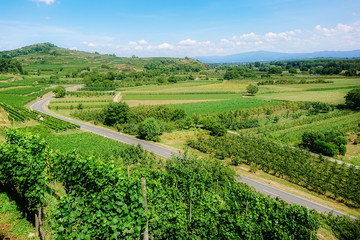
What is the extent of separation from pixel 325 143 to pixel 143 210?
1447 inches

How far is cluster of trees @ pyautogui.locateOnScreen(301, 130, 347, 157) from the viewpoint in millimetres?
34478

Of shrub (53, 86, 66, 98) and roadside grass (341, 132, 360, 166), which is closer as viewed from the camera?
roadside grass (341, 132, 360, 166)

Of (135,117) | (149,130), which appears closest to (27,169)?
(149,130)

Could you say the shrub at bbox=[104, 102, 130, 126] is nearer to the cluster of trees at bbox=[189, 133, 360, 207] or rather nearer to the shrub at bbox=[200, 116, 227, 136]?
the cluster of trees at bbox=[189, 133, 360, 207]

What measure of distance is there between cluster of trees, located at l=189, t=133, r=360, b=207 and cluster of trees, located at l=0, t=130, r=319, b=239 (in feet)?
48.7

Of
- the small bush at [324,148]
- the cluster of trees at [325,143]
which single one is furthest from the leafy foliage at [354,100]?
the small bush at [324,148]

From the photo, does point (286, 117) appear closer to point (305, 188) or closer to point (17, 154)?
point (305, 188)

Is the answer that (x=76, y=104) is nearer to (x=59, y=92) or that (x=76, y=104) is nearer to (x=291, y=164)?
(x=59, y=92)

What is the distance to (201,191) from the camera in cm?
1617

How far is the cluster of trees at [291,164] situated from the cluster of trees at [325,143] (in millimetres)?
3571

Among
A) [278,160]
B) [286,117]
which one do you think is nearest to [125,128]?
[278,160]

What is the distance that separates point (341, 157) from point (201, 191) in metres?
31.0

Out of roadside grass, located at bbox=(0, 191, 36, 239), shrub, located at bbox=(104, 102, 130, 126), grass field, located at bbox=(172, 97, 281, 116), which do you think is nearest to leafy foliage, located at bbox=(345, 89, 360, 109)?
grass field, located at bbox=(172, 97, 281, 116)

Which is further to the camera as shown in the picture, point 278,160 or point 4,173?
point 278,160
